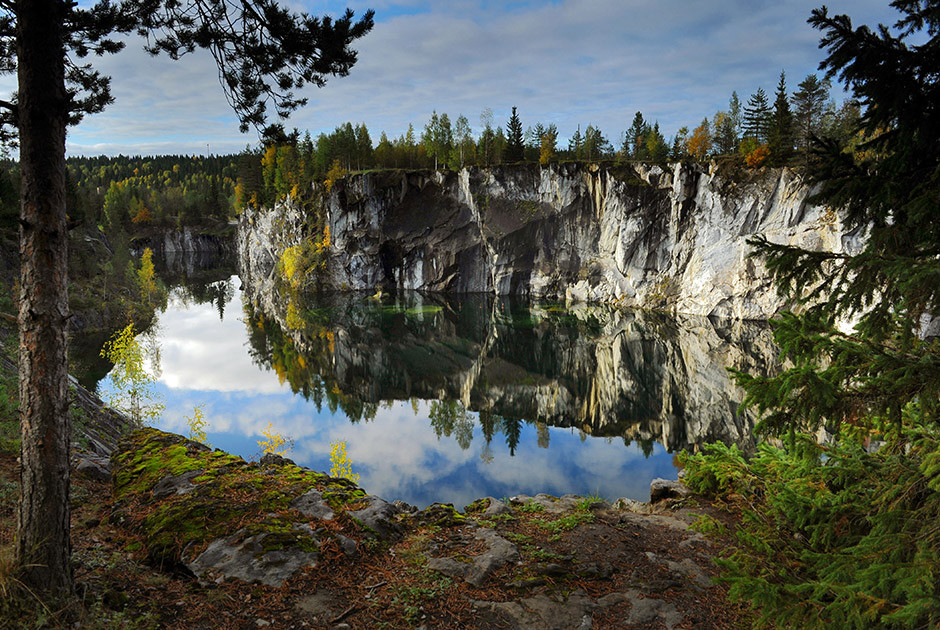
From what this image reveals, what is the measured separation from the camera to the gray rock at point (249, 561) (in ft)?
16.7

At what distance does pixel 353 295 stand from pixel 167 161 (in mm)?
165204

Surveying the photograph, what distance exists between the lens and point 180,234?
4596 inches

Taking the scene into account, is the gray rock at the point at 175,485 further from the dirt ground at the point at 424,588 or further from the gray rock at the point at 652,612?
the gray rock at the point at 652,612

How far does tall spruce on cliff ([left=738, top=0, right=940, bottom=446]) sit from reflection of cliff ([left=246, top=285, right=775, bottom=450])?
1945 centimetres

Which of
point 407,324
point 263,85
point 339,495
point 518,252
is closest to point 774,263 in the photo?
point 263,85

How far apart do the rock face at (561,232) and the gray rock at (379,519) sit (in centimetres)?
4704

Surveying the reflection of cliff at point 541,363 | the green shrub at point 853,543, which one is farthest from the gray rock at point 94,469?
the reflection of cliff at point 541,363

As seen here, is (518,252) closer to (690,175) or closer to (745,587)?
(690,175)

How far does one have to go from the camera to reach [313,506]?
670 centimetres

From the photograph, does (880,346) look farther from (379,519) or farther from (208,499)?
(208,499)

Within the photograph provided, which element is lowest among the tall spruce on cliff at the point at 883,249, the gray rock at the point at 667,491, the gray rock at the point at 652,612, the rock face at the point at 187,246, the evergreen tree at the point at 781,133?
the gray rock at the point at 667,491

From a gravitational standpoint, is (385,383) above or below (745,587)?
below

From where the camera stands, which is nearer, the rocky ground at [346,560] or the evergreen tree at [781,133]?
the rocky ground at [346,560]

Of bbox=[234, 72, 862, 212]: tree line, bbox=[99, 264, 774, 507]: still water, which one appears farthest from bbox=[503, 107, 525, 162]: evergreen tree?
bbox=[99, 264, 774, 507]: still water
